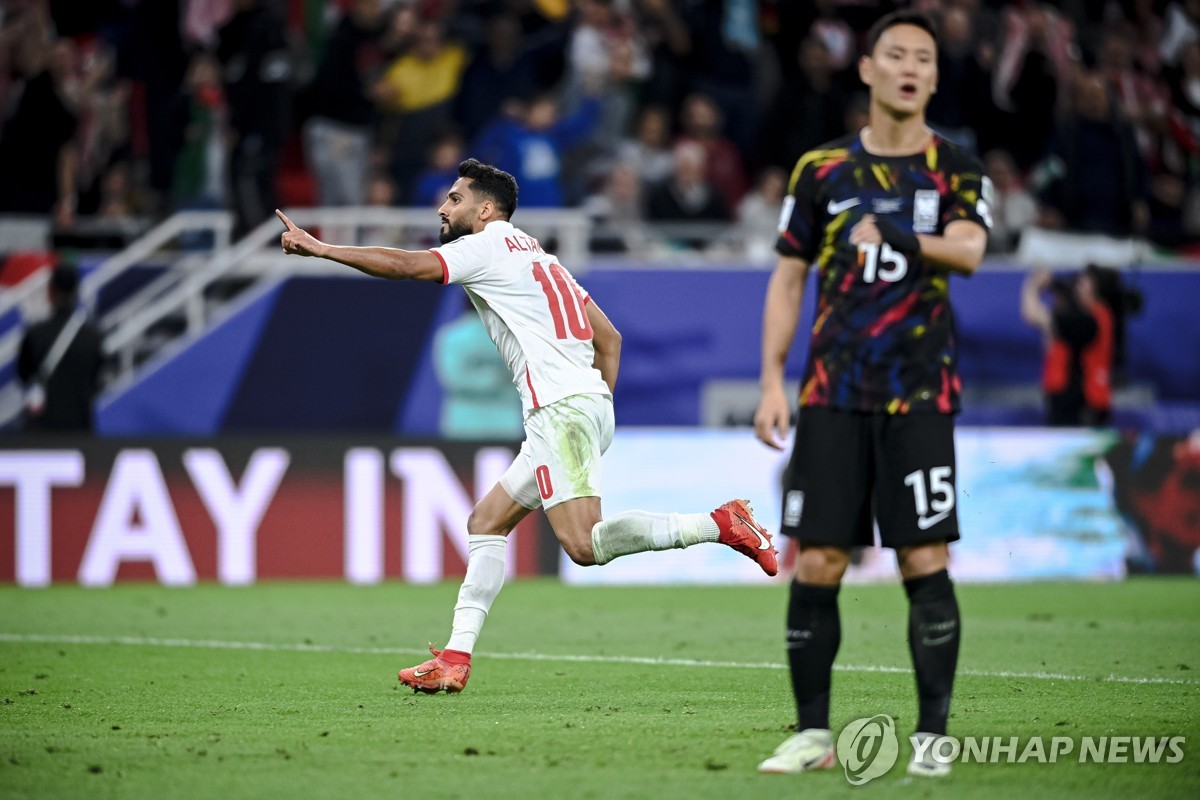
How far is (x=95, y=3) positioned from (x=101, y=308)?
4.12 meters

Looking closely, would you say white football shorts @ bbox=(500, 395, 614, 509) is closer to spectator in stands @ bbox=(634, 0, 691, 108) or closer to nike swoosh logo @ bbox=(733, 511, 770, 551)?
nike swoosh logo @ bbox=(733, 511, 770, 551)

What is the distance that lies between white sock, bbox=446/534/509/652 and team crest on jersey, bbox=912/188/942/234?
9.78 feet

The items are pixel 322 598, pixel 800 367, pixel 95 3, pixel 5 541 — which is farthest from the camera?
pixel 95 3

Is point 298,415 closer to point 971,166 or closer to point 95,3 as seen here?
point 95,3

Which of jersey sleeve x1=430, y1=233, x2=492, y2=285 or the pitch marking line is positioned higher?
jersey sleeve x1=430, y1=233, x2=492, y2=285

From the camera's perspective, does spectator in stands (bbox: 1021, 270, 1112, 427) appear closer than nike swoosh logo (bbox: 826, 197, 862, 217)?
No

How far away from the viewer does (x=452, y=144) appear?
17.1 metres

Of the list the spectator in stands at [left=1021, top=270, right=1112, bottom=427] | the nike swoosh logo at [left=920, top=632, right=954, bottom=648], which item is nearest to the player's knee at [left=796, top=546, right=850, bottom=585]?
the nike swoosh logo at [left=920, top=632, right=954, bottom=648]

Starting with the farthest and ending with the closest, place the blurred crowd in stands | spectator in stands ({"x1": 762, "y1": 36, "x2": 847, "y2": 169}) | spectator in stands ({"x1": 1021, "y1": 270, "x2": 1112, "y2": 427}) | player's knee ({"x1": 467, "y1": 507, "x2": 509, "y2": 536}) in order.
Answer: spectator in stands ({"x1": 762, "y1": 36, "x2": 847, "y2": 169})
the blurred crowd in stands
spectator in stands ({"x1": 1021, "y1": 270, "x2": 1112, "y2": 427})
player's knee ({"x1": 467, "y1": 507, "x2": 509, "y2": 536})

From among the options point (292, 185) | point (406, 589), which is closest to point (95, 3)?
point (292, 185)

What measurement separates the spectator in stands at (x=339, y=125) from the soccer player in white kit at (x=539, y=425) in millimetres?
9613

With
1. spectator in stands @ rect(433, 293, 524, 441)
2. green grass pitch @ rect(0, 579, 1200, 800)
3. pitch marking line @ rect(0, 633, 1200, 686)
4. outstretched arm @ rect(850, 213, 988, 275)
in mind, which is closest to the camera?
outstretched arm @ rect(850, 213, 988, 275)

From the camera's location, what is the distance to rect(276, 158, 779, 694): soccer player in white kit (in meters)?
7.76

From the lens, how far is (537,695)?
7926mm
